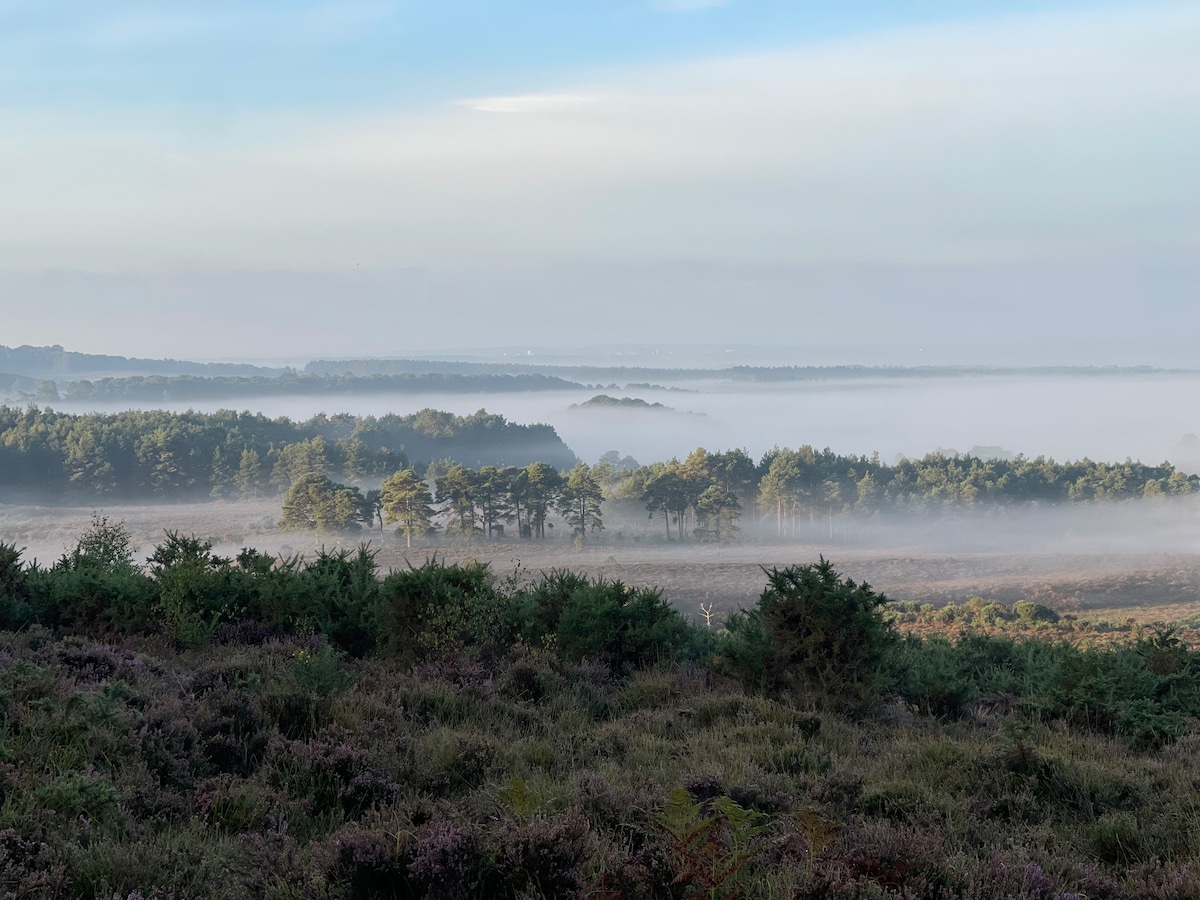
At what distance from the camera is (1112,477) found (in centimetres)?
10350

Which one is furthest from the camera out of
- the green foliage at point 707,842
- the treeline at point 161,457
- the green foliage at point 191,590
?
the treeline at point 161,457

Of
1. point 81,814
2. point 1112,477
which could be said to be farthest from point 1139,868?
point 1112,477

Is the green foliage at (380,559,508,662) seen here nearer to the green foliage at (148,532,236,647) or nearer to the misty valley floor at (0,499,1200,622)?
the green foliage at (148,532,236,647)

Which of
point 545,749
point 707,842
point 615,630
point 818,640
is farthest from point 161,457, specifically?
point 707,842

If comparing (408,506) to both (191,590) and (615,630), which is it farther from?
(615,630)

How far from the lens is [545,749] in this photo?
21.4 ft

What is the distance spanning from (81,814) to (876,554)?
9477 centimetres

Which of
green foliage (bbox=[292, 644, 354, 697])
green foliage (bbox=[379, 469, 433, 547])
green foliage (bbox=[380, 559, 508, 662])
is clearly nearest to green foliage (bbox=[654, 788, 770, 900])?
green foliage (bbox=[292, 644, 354, 697])

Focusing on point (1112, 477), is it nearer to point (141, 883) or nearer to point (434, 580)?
point (434, 580)

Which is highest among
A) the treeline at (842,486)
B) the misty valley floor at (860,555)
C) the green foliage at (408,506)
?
the treeline at (842,486)

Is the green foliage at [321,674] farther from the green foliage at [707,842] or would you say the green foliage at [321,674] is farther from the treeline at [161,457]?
the treeline at [161,457]

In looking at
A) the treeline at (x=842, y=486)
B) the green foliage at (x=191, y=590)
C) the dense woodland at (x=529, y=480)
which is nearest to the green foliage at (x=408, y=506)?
the dense woodland at (x=529, y=480)

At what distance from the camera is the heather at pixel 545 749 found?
4.08m

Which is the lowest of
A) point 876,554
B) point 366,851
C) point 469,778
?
point 876,554
